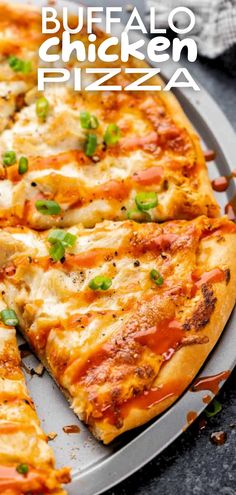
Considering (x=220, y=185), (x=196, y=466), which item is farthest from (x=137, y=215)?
(x=196, y=466)

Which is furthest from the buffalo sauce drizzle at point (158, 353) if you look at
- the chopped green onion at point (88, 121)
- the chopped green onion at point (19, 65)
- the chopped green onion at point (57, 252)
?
the chopped green onion at point (19, 65)

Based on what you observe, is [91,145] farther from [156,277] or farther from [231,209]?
[156,277]

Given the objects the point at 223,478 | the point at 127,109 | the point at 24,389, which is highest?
the point at 127,109

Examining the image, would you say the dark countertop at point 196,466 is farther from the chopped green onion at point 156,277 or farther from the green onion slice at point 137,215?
the green onion slice at point 137,215

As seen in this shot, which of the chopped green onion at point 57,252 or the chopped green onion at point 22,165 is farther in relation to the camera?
the chopped green onion at point 22,165

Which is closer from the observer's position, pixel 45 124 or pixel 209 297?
pixel 209 297

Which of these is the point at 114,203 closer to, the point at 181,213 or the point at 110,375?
the point at 181,213

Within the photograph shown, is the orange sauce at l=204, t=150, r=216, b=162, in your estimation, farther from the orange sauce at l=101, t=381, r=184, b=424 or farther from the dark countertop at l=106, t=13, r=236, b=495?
the orange sauce at l=101, t=381, r=184, b=424

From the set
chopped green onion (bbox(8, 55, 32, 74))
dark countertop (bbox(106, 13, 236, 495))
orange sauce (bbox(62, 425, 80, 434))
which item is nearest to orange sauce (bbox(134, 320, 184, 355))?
dark countertop (bbox(106, 13, 236, 495))

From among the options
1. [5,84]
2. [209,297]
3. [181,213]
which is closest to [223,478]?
[209,297]
